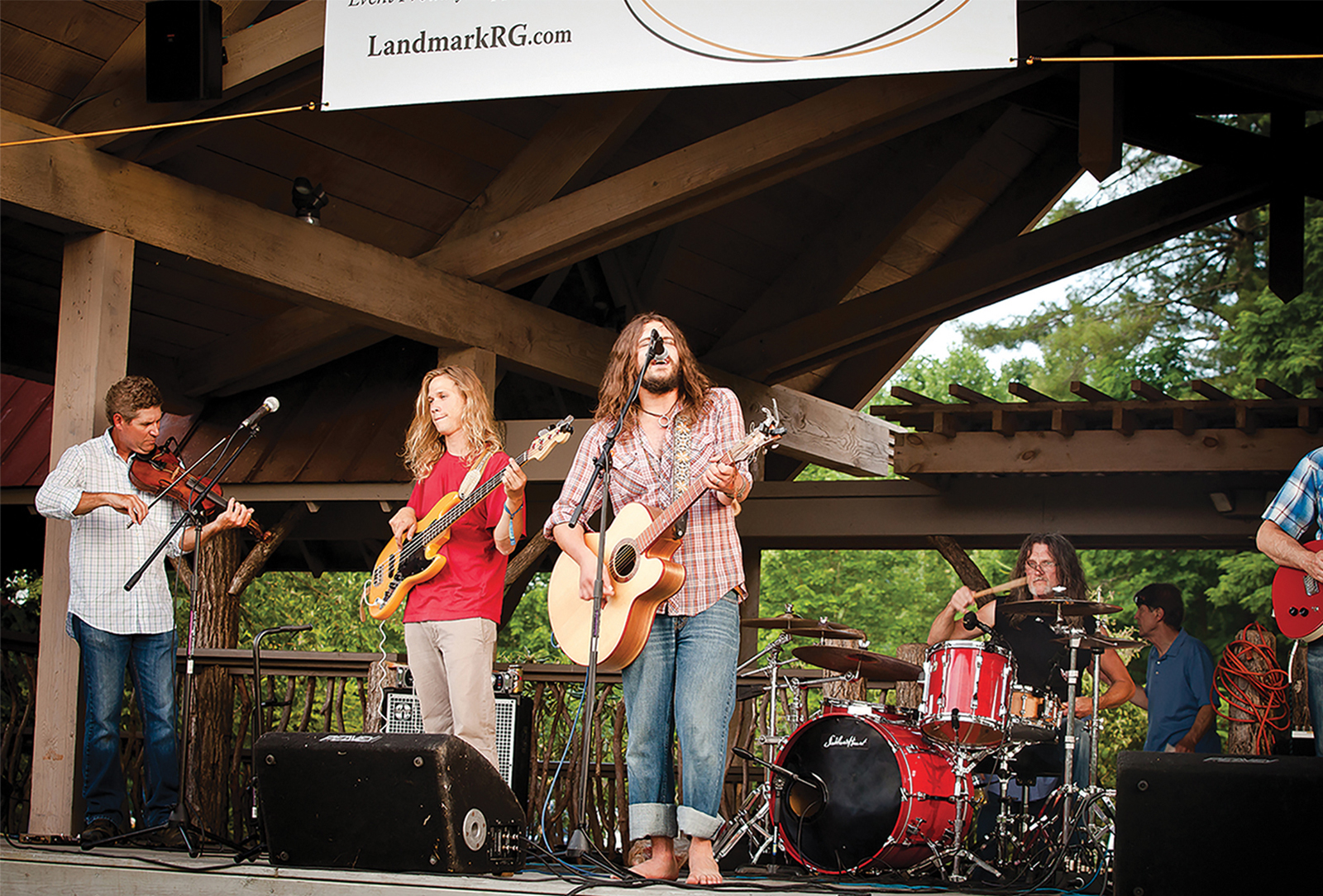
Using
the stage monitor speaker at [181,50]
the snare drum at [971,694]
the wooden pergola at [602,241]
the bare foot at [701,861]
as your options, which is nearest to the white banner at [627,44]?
the wooden pergola at [602,241]

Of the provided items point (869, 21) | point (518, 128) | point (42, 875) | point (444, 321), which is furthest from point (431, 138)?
point (42, 875)

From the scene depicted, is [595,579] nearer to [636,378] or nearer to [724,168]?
[636,378]

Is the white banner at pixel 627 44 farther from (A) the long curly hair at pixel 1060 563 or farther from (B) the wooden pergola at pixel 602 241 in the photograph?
(A) the long curly hair at pixel 1060 563

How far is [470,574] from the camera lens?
473 centimetres

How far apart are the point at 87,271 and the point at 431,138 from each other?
7.98ft

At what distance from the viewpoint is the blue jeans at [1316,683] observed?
158 inches

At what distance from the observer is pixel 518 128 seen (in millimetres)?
7625

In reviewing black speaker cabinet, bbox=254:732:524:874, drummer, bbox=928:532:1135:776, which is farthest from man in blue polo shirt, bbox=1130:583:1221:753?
black speaker cabinet, bbox=254:732:524:874

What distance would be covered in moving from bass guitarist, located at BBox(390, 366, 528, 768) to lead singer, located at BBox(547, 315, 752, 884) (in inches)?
17.6

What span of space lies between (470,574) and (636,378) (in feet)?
3.34

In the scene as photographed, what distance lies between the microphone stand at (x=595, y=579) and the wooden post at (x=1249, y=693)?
3.17 m

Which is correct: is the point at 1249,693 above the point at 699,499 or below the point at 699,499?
below

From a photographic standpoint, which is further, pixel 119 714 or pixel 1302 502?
pixel 119 714

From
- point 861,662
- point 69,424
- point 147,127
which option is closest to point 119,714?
point 69,424
